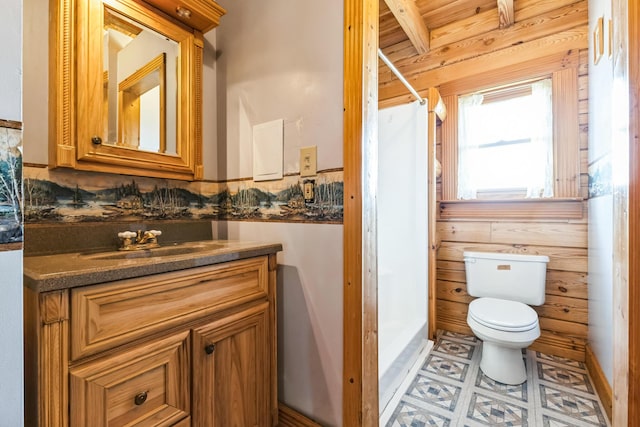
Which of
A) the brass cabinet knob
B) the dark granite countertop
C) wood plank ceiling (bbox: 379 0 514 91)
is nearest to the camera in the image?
the dark granite countertop

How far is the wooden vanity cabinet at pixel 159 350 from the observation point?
25.1 inches

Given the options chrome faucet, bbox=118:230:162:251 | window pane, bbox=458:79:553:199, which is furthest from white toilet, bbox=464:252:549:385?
chrome faucet, bbox=118:230:162:251

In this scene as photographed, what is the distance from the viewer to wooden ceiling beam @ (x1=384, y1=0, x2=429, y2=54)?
184cm

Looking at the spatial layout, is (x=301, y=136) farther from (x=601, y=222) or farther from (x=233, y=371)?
(x=601, y=222)

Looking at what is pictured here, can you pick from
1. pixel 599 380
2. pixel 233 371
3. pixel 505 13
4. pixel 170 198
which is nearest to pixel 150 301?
pixel 233 371

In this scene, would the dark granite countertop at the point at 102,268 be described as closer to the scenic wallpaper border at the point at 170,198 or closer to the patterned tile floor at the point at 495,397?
the scenic wallpaper border at the point at 170,198

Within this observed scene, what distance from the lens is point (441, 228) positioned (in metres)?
2.37

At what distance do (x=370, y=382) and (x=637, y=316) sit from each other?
2.87 feet

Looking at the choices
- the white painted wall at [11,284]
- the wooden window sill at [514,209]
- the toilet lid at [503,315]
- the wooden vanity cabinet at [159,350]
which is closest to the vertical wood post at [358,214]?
the wooden vanity cabinet at [159,350]

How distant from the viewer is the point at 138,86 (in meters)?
1.22

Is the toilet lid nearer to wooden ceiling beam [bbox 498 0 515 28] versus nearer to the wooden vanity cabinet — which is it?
the wooden vanity cabinet

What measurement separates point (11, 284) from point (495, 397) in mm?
2033

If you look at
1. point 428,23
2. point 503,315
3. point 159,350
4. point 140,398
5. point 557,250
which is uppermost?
point 428,23

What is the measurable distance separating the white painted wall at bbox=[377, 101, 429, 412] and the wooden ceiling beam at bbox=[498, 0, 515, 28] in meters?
0.77
